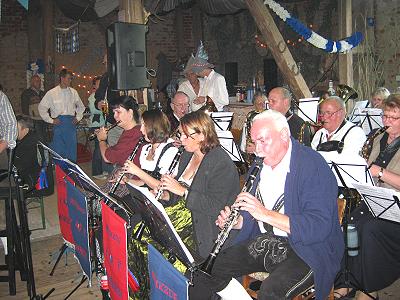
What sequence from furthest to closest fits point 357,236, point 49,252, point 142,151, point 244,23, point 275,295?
point 244,23 < point 49,252 < point 142,151 < point 357,236 < point 275,295

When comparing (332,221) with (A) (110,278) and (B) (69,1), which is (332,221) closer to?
(A) (110,278)

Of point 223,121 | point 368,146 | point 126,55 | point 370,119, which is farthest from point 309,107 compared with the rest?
point 126,55

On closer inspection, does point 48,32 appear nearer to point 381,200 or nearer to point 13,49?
point 13,49

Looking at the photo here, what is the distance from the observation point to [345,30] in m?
7.35

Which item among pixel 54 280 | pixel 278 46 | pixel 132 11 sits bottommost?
pixel 54 280

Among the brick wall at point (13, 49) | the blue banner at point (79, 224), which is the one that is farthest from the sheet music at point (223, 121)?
the brick wall at point (13, 49)

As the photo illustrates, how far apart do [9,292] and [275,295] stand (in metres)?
2.37

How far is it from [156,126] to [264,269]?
64.3 inches

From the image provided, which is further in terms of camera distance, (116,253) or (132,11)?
(132,11)

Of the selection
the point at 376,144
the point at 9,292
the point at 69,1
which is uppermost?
the point at 69,1

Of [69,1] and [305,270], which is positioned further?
[69,1]

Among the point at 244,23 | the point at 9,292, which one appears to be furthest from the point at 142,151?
the point at 244,23

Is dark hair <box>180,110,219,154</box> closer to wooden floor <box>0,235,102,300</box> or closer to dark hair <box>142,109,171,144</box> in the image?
dark hair <box>142,109,171,144</box>

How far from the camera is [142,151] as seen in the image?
4.17 m
